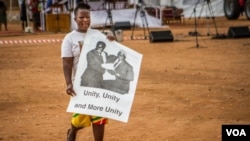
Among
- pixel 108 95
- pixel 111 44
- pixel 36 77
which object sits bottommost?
pixel 36 77

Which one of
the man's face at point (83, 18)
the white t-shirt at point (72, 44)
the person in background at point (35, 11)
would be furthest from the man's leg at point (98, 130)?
the person in background at point (35, 11)

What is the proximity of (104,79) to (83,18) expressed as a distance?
2.12 feet

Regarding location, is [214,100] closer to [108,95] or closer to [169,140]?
[169,140]

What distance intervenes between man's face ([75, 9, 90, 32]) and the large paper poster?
0.09 m

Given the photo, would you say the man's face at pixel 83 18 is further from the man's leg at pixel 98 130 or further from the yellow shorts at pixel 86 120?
the man's leg at pixel 98 130

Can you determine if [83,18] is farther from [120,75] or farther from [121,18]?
[121,18]

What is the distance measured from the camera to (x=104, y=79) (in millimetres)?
5871

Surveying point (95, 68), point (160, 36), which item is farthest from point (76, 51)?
point (160, 36)

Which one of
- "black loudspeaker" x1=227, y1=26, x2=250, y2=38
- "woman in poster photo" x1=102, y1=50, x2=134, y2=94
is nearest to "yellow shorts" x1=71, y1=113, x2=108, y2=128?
"woman in poster photo" x1=102, y1=50, x2=134, y2=94

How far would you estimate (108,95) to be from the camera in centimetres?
585

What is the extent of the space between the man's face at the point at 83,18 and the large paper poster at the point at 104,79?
9 cm

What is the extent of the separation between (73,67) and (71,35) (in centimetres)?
33

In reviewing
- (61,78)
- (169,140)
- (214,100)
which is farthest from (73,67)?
(61,78)

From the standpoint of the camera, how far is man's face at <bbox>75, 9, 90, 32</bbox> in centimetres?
587
